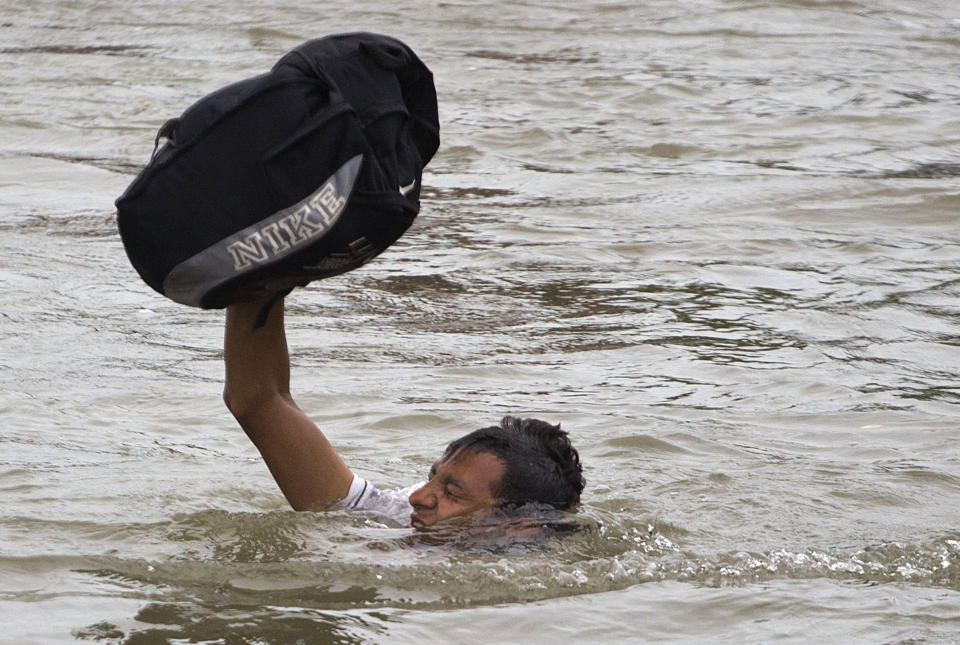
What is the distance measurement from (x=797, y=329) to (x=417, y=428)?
2446 millimetres

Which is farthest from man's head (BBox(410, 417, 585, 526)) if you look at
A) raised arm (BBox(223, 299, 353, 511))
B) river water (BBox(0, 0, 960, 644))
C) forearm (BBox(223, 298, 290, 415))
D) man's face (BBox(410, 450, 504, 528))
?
forearm (BBox(223, 298, 290, 415))

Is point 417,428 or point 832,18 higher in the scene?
point 832,18

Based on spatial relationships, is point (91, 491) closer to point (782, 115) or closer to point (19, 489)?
point (19, 489)

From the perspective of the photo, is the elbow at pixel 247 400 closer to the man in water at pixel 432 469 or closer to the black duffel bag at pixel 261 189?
the man in water at pixel 432 469

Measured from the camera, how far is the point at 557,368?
276 inches

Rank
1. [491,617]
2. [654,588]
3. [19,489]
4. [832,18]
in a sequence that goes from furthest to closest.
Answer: [832,18]
[19,489]
[654,588]
[491,617]

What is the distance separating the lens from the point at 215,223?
3523 mm

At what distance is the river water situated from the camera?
14.1 feet

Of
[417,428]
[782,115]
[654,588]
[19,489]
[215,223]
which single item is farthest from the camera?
[782,115]

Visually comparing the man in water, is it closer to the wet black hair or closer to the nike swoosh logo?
the wet black hair

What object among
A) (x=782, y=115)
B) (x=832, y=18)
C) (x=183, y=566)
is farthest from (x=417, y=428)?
(x=832, y=18)

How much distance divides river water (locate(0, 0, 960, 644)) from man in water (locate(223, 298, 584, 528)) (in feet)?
0.43

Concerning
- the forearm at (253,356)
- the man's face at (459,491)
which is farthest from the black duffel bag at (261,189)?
the man's face at (459,491)

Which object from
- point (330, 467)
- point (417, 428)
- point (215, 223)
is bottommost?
point (417, 428)
